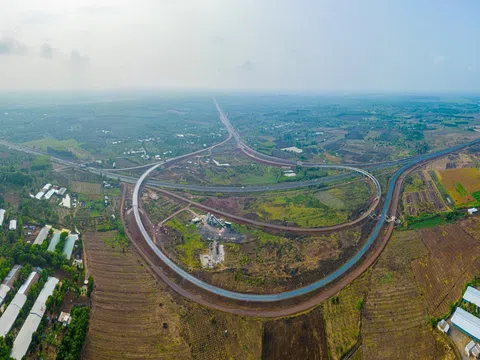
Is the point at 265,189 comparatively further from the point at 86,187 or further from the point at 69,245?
the point at 86,187

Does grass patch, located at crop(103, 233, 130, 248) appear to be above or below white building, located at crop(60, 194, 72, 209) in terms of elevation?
below

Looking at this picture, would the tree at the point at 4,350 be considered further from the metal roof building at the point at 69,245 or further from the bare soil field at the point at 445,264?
the bare soil field at the point at 445,264

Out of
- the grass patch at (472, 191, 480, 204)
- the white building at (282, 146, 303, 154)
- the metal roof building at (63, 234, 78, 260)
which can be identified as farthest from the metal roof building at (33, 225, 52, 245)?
the grass patch at (472, 191, 480, 204)

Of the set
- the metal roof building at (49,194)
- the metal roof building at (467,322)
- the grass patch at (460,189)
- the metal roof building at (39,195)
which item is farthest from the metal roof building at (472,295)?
the metal roof building at (39,195)

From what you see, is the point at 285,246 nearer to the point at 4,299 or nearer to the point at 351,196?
the point at 351,196

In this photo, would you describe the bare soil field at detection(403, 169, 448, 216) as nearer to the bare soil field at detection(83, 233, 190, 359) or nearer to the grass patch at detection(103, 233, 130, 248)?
the bare soil field at detection(83, 233, 190, 359)

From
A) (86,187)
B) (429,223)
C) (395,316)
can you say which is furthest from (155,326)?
(86,187)

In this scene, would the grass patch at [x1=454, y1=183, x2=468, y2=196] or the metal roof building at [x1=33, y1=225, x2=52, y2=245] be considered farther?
the grass patch at [x1=454, y1=183, x2=468, y2=196]
